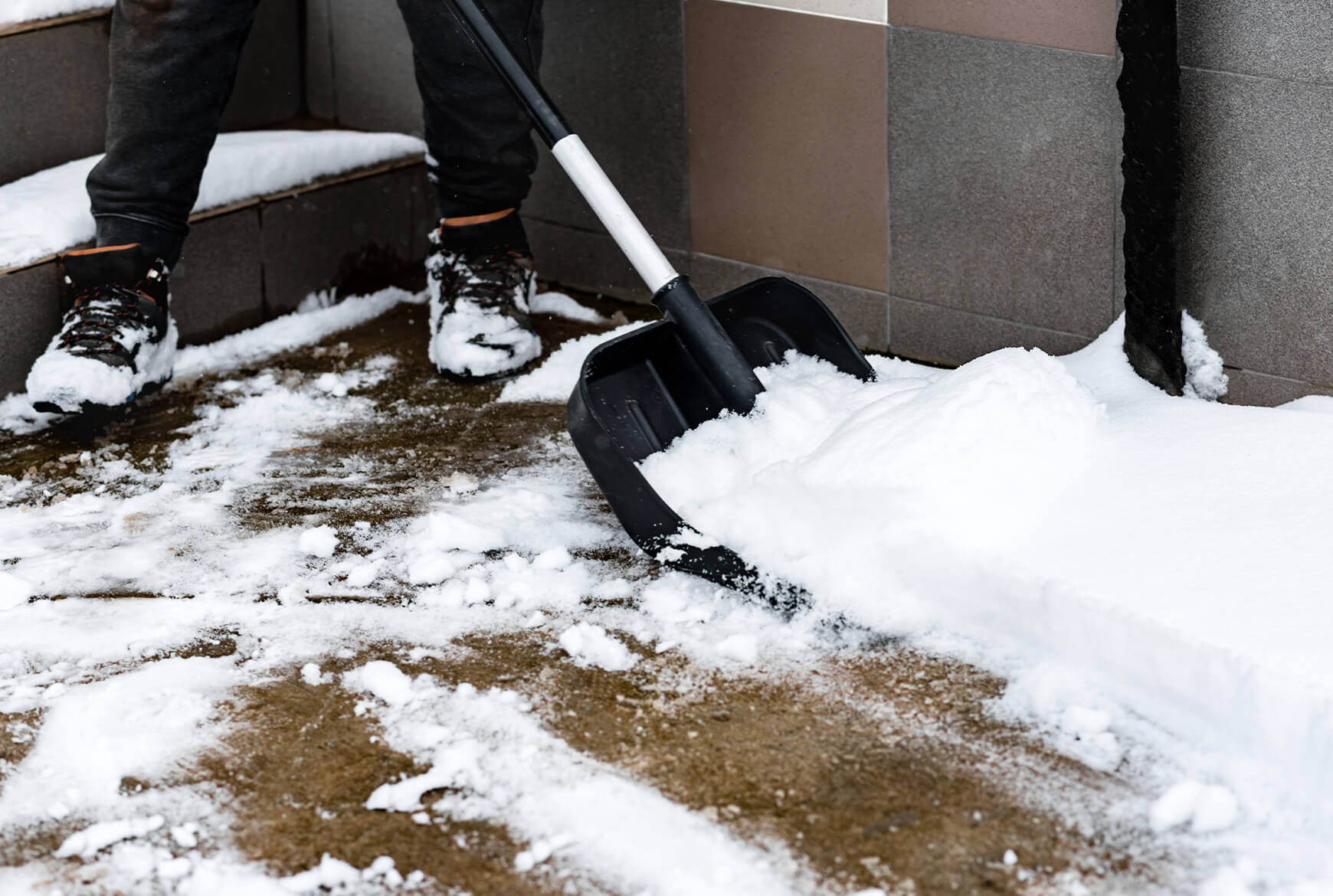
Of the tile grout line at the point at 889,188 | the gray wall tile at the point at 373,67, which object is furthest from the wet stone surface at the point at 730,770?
the gray wall tile at the point at 373,67

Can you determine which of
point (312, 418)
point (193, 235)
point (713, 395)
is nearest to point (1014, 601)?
point (713, 395)

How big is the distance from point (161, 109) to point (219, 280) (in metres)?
0.49

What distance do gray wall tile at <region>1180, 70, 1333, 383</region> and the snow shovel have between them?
1.94ft

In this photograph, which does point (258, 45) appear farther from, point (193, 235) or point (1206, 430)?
point (1206, 430)

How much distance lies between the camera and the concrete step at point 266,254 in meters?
2.67

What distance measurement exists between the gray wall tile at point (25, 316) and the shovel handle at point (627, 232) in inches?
38.0

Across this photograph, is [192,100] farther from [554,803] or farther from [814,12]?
[554,803]

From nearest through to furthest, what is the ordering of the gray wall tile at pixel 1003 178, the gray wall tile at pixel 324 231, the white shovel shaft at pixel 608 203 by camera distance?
the white shovel shaft at pixel 608 203 → the gray wall tile at pixel 1003 178 → the gray wall tile at pixel 324 231

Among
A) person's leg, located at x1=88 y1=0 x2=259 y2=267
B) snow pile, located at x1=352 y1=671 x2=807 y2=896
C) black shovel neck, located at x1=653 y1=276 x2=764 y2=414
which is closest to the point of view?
snow pile, located at x1=352 y1=671 x2=807 y2=896

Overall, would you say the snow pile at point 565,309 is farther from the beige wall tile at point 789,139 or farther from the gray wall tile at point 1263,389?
the gray wall tile at point 1263,389

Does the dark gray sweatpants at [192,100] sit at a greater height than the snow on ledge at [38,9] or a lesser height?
lesser

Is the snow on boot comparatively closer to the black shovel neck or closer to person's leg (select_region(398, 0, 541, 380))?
person's leg (select_region(398, 0, 541, 380))

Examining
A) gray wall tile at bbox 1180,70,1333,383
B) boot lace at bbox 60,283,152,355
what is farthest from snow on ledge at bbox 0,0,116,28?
gray wall tile at bbox 1180,70,1333,383

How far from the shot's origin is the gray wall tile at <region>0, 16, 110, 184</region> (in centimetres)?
288
